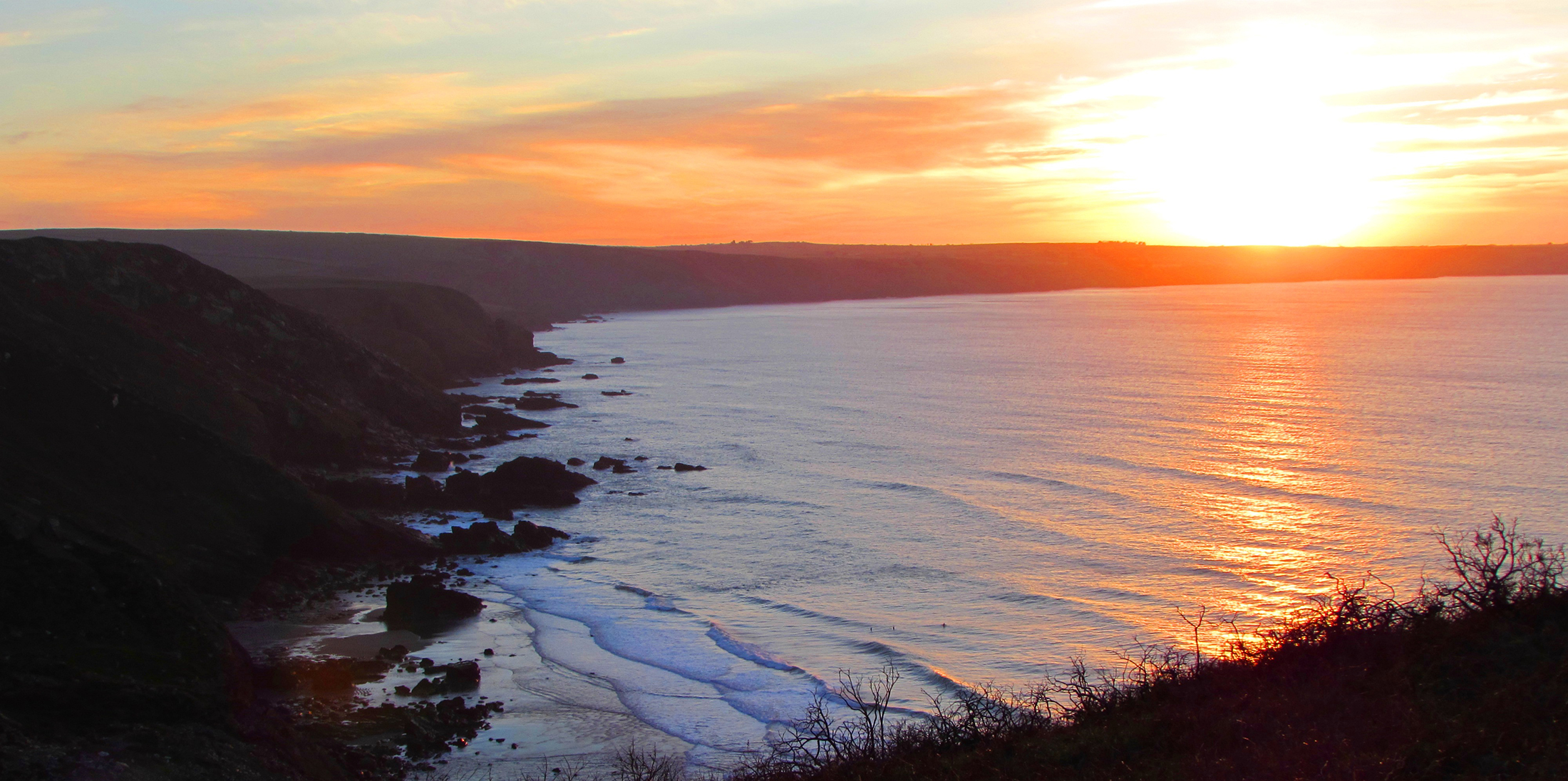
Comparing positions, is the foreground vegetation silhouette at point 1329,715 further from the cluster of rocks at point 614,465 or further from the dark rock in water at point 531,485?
the cluster of rocks at point 614,465

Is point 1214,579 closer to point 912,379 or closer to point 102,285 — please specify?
point 102,285

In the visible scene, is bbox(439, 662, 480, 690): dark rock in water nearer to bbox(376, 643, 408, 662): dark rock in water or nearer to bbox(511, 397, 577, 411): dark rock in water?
bbox(376, 643, 408, 662): dark rock in water

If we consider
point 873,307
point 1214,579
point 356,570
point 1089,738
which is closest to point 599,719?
point 1089,738

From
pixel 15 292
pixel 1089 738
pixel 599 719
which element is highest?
pixel 15 292

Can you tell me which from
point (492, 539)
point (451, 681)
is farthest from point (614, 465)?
point (451, 681)

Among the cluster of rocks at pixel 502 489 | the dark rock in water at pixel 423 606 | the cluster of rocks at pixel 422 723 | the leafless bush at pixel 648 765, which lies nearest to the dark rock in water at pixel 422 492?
the cluster of rocks at pixel 502 489

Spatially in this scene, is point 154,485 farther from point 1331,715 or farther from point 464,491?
point 1331,715
